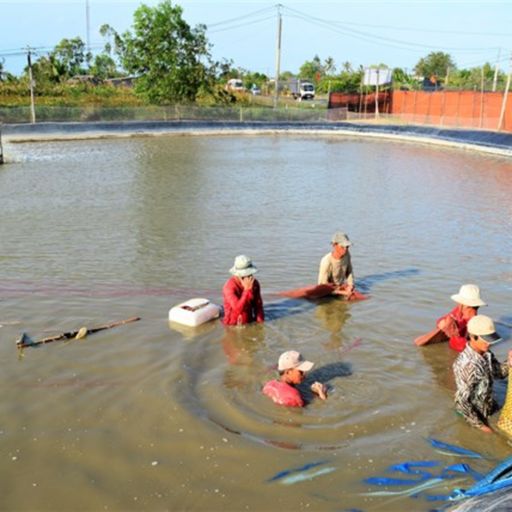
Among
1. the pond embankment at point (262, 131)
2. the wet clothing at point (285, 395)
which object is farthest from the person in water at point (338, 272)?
the pond embankment at point (262, 131)

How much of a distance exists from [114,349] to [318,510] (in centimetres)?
405

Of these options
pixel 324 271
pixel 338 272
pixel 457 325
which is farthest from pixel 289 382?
pixel 338 272

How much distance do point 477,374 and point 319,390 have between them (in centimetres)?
177

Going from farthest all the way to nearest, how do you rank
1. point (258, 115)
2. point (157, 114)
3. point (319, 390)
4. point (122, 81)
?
point (122, 81), point (258, 115), point (157, 114), point (319, 390)

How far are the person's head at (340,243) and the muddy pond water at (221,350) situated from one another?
0.96 meters

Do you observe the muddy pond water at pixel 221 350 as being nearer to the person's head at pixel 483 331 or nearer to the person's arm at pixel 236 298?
the person's arm at pixel 236 298

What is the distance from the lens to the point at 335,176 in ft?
83.1

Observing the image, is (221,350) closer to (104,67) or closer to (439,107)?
(439,107)

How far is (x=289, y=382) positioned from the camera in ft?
21.9

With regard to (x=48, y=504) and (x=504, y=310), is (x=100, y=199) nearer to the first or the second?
(x=504, y=310)

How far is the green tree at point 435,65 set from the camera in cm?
9456

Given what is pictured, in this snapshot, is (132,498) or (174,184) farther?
(174,184)

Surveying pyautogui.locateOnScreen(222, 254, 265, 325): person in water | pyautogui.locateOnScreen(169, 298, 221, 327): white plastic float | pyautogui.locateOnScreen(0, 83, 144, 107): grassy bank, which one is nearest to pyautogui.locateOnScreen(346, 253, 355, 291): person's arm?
pyautogui.locateOnScreen(222, 254, 265, 325): person in water

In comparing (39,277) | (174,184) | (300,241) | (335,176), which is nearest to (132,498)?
(39,277)
